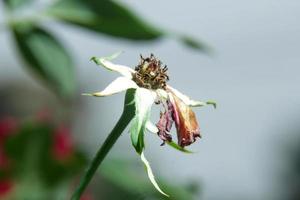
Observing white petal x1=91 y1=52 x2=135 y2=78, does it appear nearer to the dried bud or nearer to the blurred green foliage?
the dried bud

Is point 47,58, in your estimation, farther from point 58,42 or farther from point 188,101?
point 188,101

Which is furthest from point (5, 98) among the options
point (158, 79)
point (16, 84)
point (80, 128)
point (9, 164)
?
point (158, 79)

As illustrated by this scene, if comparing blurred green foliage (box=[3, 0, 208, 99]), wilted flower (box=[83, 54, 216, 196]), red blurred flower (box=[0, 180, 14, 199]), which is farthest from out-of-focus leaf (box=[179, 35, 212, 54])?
wilted flower (box=[83, 54, 216, 196])

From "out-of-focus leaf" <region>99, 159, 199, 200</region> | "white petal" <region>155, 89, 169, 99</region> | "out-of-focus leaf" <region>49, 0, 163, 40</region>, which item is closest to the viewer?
"white petal" <region>155, 89, 169, 99</region>

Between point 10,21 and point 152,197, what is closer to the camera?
point 152,197

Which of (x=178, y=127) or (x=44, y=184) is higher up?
(x=178, y=127)

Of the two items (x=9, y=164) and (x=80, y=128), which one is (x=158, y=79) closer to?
(x=9, y=164)

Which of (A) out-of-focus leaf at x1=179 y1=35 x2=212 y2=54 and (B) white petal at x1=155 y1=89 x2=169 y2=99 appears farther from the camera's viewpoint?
(A) out-of-focus leaf at x1=179 y1=35 x2=212 y2=54
